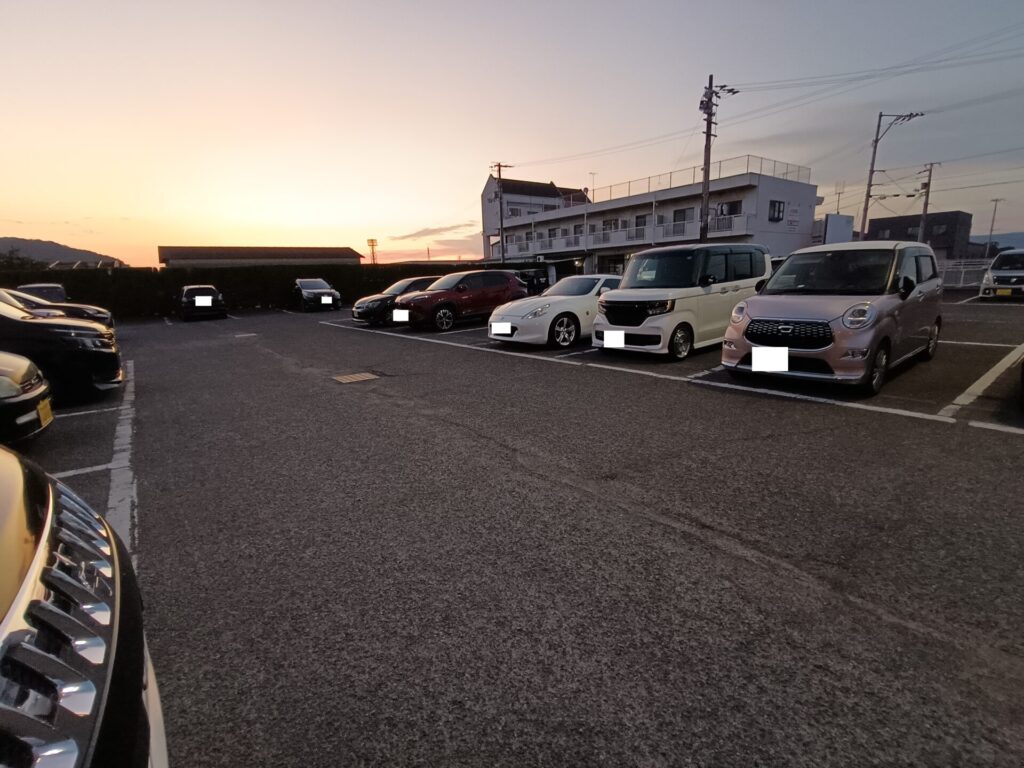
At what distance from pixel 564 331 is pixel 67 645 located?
29.4 ft

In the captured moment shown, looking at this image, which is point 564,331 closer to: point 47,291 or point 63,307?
point 63,307

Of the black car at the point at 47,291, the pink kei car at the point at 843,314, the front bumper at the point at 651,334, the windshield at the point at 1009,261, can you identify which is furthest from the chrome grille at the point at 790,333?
the black car at the point at 47,291

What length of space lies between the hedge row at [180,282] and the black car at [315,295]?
256 centimetres

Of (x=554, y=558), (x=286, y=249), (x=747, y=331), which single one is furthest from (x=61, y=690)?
(x=286, y=249)

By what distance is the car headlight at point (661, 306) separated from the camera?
771 cm

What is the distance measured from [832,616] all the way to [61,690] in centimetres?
266

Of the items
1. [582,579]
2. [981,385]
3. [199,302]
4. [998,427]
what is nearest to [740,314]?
[998,427]

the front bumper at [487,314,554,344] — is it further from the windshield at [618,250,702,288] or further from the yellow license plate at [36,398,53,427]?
the yellow license plate at [36,398,53,427]

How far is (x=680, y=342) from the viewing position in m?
7.94

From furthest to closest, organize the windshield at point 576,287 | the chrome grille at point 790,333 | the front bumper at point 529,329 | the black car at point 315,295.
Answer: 1. the black car at point 315,295
2. the windshield at point 576,287
3. the front bumper at point 529,329
4. the chrome grille at point 790,333

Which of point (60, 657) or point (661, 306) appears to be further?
point (661, 306)

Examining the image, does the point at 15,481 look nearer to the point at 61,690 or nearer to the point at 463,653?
the point at 61,690

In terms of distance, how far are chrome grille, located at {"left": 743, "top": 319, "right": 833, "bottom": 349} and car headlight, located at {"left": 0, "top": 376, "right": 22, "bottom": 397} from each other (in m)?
7.24

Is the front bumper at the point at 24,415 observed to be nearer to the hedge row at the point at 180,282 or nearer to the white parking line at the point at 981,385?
the white parking line at the point at 981,385
